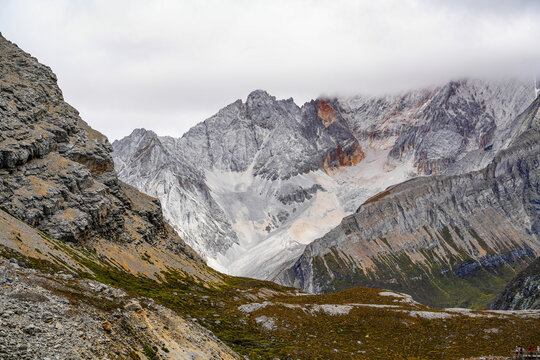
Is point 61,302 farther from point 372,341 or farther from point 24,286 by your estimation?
point 372,341

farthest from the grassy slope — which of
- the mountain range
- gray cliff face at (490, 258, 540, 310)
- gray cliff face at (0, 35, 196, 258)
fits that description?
gray cliff face at (490, 258, 540, 310)

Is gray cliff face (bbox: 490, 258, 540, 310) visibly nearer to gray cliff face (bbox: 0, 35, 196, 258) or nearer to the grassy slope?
the grassy slope

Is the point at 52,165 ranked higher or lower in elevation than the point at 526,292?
higher

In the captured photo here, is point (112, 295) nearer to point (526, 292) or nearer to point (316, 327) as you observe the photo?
point (316, 327)

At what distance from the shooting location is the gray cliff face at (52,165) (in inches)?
4026

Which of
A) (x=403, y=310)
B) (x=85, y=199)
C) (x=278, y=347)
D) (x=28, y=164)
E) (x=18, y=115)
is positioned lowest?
(x=403, y=310)

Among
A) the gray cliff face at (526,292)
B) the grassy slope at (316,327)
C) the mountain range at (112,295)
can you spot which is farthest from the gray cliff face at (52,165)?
the gray cliff face at (526,292)

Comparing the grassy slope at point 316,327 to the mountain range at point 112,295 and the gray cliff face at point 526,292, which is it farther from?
the gray cliff face at point 526,292

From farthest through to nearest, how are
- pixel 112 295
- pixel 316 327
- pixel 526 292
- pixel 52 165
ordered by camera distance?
pixel 526 292 < pixel 52 165 < pixel 316 327 < pixel 112 295

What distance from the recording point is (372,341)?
299 ft

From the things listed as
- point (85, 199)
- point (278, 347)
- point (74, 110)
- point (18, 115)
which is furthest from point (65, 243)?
point (74, 110)

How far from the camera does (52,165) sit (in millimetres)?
116062

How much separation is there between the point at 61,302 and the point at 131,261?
94009 millimetres

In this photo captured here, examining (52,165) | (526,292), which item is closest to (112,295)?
(52,165)
